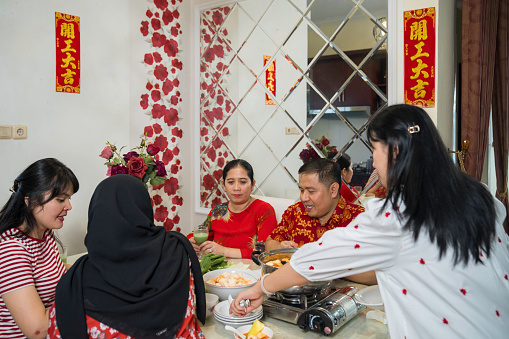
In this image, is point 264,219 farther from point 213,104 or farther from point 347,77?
point 213,104

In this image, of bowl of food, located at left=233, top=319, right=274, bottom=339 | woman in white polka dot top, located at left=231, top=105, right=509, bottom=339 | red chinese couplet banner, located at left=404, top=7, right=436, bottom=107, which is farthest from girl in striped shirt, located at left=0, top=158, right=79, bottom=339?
red chinese couplet banner, located at left=404, top=7, right=436, bottom=107

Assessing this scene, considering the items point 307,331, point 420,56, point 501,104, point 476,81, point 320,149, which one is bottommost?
point 307,331

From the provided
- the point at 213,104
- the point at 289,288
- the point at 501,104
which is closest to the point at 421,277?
the point at 289,288

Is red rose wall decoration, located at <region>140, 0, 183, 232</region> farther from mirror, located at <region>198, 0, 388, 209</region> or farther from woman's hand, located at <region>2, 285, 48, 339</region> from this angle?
woman's hand, located at <region>2, 285, 48, 339</region>

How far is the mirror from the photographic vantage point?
2.80 metres

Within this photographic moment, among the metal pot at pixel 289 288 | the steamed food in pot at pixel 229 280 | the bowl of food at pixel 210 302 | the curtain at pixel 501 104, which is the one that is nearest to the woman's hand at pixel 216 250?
the metal pot at pixel 289 288

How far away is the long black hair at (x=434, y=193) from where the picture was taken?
3.60 feet

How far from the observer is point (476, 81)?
2.80 m

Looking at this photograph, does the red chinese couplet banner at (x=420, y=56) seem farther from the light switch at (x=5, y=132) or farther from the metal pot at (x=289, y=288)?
the light switch at (x=5, y=132)

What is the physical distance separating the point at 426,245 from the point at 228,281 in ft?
2.79

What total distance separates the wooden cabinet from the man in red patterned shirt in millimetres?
657

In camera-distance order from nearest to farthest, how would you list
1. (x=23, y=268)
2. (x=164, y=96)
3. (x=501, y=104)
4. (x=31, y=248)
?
1. (x=23, y=268)
2. (x=31, y=248)
3. (x=501, y=104)
4. (x=164, y=96)

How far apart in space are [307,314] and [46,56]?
2.45 metres

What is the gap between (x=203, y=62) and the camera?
12.2 feet
